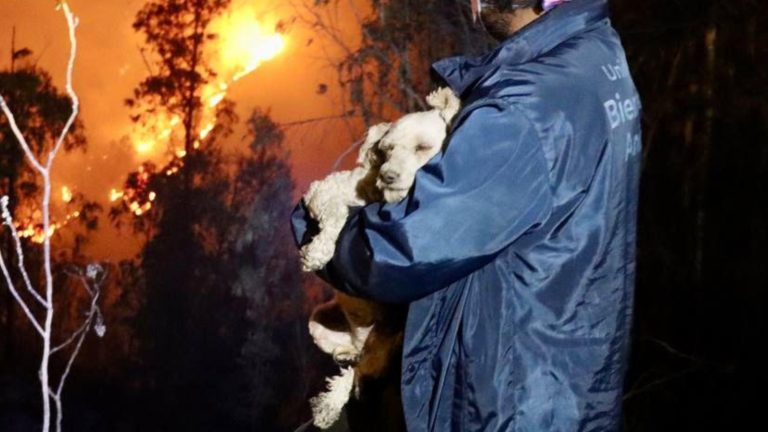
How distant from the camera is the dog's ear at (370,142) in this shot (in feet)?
4.21

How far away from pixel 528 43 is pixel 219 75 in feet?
12.0

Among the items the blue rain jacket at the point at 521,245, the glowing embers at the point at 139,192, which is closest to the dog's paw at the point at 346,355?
the blue rain jacket at the point at 521,245

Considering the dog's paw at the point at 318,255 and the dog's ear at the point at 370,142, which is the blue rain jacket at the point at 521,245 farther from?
the dog's ear at the point at 370,142

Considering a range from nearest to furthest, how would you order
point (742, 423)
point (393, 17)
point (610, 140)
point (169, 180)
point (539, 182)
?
1. point (539, 182)
2. point (610, 140)
3. point (742, 423)
4. point (393, 17)
5. point (169, 180)

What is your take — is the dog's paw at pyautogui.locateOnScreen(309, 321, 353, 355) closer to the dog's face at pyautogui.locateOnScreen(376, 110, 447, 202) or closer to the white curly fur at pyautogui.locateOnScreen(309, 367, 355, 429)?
the white curly fur at pyautogui.locateOnScreen(309, 367, 355, 429)

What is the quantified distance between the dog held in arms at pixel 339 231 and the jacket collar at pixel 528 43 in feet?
0.12

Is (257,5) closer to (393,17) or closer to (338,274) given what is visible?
(393,17)

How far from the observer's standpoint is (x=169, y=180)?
4.62 m

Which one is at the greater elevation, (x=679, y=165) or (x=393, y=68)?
(x=393, y=68)

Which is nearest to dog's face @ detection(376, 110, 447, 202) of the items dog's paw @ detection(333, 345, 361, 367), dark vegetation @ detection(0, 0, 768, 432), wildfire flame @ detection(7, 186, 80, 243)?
dog's paw @ detection(333, 345, 361, 367)

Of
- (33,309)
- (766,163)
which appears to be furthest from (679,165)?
(33,309)

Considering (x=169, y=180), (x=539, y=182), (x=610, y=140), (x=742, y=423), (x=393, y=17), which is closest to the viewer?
(x=539, y=182)

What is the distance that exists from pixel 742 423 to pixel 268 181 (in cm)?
318

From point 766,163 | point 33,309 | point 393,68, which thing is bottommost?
point 766,163
